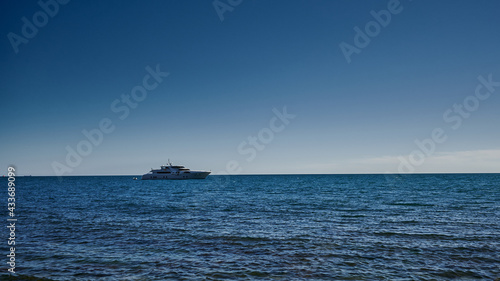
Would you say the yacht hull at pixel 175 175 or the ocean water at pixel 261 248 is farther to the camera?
the yacht hull at pixel 175 175

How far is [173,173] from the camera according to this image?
13850cm

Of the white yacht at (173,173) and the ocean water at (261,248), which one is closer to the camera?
the ocean water at (261,248)

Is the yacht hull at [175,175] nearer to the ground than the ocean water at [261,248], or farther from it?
farther from it

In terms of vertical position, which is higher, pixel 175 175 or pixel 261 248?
pixel 175 175

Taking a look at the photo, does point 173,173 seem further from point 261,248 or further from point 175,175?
point 261,248

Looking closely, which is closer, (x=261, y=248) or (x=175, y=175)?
(x=261, y=248)

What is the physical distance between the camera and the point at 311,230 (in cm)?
1942

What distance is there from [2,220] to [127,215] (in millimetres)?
9638

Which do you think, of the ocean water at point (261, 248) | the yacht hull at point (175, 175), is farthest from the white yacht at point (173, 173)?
the ocean water at point (261, 248)

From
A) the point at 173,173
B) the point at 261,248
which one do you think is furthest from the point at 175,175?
the point at 261,248

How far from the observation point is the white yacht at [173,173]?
5463 inches

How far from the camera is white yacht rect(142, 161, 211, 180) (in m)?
139

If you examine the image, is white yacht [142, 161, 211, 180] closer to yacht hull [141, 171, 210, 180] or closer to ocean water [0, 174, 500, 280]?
yacht hull [141, 171, 210, 180]

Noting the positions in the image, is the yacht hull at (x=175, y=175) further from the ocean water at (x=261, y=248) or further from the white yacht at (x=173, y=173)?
the ocean water at (x=261, y=248)
